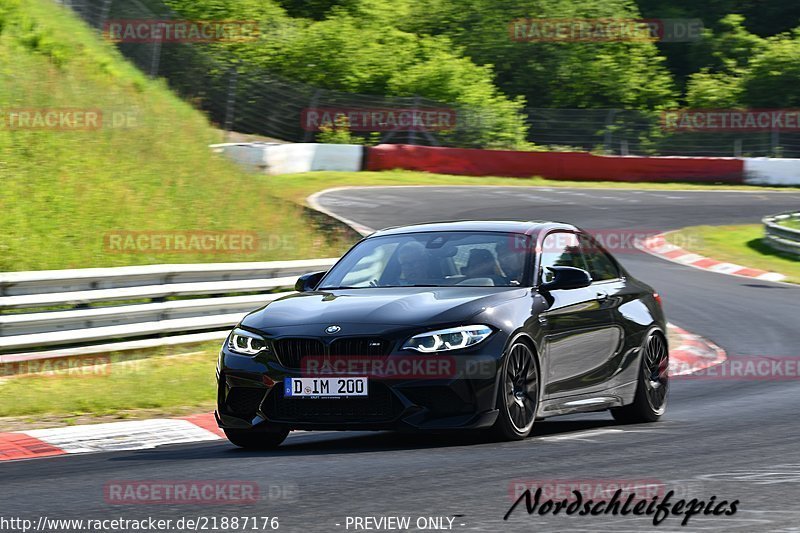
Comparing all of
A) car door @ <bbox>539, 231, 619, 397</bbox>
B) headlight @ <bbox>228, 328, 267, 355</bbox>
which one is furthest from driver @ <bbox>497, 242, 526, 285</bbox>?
headlight @ <bbox>228, 328, 267, 355</bbox>

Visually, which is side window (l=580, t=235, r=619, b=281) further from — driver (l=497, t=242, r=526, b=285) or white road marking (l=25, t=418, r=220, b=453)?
white road marking (l=25, t=418, r=220, b=453)

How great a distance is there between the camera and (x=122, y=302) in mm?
13367

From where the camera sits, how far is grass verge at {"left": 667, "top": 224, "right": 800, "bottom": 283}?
23812 millimetres

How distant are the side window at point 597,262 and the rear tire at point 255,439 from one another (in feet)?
8.35

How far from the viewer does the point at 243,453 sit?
7.80m

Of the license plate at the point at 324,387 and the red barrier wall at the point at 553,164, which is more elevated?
the license plate at the point at 324,387

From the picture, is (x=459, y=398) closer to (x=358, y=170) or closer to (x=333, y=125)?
(x=358, y=170)

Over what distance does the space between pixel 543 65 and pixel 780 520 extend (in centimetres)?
4733

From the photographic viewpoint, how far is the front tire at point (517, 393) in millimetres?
7508

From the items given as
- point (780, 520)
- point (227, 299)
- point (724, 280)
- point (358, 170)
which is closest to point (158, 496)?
point (780, 520)

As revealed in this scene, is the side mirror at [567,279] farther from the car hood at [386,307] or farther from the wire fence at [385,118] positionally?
the wire fence at [385,118]

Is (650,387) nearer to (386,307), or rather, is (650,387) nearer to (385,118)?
(386,307)

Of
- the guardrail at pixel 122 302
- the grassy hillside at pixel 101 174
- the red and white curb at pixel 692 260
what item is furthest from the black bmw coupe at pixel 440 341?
the red and white curb at pixel 692 260

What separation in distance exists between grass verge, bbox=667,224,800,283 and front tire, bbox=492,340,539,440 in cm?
1537
